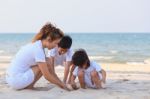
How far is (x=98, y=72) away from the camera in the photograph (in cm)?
592

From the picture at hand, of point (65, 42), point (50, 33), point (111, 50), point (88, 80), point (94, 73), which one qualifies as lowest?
point (111, 50)

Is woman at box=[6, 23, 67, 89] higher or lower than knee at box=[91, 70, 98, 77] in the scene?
higher

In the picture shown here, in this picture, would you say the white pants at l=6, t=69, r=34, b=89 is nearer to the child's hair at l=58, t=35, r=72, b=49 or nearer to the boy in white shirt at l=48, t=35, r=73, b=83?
the boy in white shirt at l=48, t=35, r=73, b=83

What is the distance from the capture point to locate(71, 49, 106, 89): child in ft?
18.7

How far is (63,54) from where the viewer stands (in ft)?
19.8

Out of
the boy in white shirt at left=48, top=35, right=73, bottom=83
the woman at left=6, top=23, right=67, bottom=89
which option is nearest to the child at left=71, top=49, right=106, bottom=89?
the boy in white shirt at left=48, top=35, right=73, bottom=83

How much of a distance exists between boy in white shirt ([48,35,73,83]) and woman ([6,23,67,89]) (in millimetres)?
139

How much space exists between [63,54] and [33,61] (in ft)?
2.18

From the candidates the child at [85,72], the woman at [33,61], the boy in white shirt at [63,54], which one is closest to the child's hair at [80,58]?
the child at [85,72]

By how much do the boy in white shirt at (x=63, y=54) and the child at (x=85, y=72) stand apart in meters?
0.19

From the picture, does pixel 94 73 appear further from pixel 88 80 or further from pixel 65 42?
pixel 65 42

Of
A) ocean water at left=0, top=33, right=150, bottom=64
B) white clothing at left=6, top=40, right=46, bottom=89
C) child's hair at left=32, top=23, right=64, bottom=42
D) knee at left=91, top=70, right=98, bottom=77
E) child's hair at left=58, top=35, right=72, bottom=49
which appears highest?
child's hair at left=32, top=23, right=64, bottom=42

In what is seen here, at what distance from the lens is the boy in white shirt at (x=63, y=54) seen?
5.65m

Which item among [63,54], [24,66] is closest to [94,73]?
[63,54]
